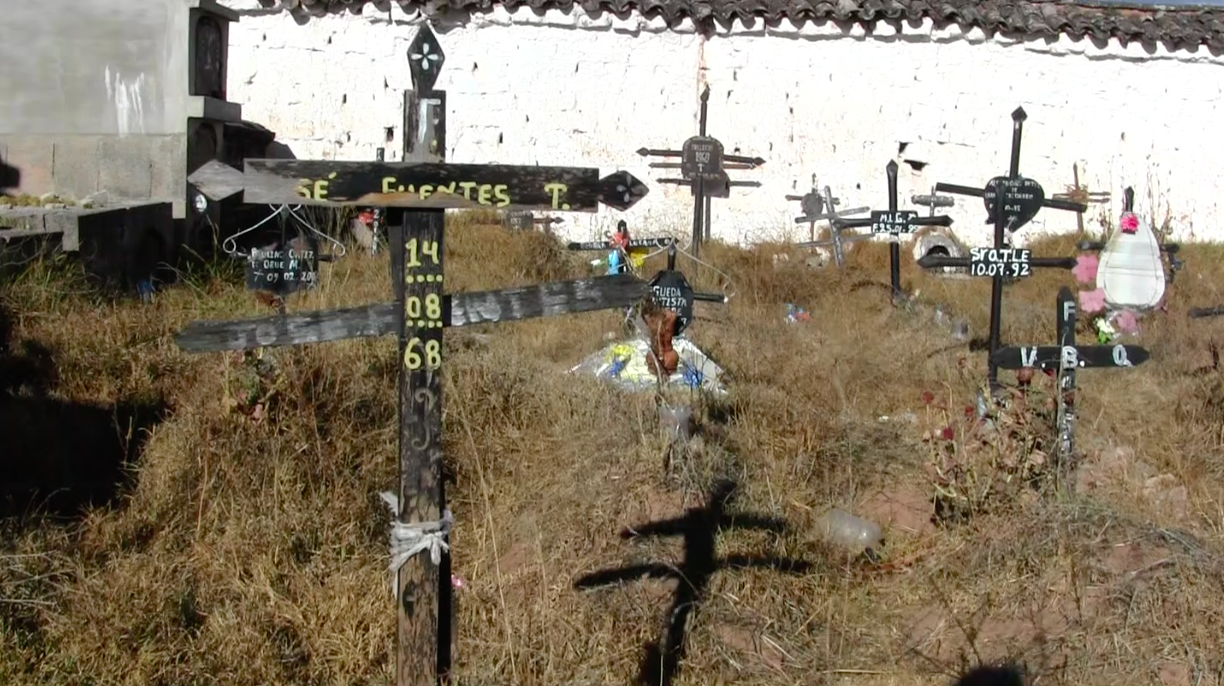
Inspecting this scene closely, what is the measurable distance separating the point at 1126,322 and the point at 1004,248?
1.70 meters

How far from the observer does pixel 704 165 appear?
1272 cm

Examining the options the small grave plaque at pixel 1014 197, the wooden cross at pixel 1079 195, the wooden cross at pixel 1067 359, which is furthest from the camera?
the wooden cross at pixel 1079 195

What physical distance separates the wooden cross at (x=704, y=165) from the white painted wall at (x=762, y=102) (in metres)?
0.12

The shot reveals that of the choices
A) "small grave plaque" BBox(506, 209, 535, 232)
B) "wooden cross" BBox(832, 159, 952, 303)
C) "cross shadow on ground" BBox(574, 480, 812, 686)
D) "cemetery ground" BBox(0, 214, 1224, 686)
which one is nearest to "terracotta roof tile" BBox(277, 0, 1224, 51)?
"small grave plaque" BBox(506, 209, 535, 232)

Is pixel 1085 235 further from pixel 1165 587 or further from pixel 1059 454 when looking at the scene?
pixel 1165 587

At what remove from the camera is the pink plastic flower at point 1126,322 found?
28.8 ft

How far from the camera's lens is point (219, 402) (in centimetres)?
593

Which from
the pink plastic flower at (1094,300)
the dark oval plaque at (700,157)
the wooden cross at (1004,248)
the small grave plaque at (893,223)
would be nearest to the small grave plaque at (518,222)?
the dark oval plaque at (700,157)

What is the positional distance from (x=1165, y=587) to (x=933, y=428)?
165 cm

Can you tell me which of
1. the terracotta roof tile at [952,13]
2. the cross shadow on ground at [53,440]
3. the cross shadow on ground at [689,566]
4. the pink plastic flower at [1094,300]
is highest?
the terracotta roof tile at [952,13]

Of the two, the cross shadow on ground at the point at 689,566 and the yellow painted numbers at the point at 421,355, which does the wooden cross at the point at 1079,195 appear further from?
the yellow painted numbers at the point at 421,355

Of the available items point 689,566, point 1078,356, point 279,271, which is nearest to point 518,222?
point 279,271

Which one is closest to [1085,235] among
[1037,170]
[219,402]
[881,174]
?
[1037,170]

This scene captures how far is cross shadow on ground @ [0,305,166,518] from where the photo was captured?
5.43 m
